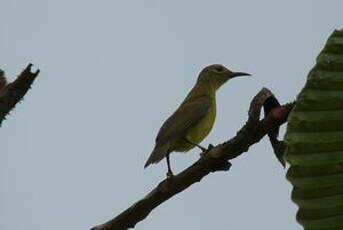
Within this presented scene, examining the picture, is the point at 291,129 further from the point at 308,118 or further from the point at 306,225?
the point at 306,225

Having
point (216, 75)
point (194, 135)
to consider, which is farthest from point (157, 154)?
point (216, 75)

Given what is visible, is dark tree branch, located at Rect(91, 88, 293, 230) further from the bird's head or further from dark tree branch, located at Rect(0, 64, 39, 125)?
the bird's head

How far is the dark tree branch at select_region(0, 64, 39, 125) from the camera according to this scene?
1.68 m

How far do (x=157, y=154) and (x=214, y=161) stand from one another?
4874 mm

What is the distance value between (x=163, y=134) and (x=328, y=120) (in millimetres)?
6491

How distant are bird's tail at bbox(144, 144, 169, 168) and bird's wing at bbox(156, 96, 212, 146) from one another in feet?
0.35

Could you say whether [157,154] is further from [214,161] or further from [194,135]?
[214,161]

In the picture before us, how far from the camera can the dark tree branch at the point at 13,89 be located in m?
1.68

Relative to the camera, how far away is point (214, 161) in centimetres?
198

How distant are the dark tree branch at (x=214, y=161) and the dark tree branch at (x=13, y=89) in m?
0.64

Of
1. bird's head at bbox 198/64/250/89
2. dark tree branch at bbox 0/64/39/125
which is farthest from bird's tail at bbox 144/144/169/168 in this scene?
dark tree branch at bbox 0/64/39/125

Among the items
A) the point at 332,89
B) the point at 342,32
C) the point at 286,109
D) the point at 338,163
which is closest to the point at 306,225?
the point at 338,163

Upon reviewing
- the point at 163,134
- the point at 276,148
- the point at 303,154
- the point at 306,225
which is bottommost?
the point at 306,225

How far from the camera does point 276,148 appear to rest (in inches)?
68.6
